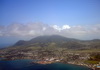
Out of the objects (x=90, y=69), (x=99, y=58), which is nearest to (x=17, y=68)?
(x=90, y=69)

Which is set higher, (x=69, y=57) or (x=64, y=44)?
(x=64, y=44)

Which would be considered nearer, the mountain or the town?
the town

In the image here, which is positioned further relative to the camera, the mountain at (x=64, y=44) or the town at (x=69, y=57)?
the mountain at (x=64, y=44)

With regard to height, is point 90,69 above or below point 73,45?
below

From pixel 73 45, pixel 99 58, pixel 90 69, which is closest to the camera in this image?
pixel 90 69

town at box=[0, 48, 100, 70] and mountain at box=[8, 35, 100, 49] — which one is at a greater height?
mountain at box=[8, 35, 100, 49]

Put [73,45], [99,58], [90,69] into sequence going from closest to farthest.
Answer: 1. [90,69]
2. [99,58]
3. [73,45]

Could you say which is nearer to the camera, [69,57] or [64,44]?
[69,57]

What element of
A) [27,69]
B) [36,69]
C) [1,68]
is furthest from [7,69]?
[36,69]

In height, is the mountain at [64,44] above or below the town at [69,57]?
above

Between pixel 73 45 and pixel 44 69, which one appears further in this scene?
pixel 73 45

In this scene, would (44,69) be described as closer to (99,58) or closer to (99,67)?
(99,67)
